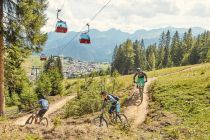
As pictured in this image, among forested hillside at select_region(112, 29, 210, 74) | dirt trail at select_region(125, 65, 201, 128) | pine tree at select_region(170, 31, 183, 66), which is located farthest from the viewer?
pine tree at select_region(170, 31, 183, 66)

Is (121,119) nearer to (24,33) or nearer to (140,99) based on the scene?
(140,99)

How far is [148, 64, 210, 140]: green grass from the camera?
17.6 meters

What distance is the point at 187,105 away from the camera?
2378cm

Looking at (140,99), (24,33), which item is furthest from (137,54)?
(24,33)

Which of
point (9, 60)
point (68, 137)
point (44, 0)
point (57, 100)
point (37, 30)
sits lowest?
point (57, 100)

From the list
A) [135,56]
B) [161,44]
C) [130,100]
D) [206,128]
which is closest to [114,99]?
[206,128]

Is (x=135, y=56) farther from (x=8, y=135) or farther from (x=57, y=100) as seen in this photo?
(x=8, y=135)

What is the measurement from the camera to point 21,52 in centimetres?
2488

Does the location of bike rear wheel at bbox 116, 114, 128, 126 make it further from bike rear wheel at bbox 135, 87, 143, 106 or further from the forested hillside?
the forested hillside

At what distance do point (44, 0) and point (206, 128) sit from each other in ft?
46.2

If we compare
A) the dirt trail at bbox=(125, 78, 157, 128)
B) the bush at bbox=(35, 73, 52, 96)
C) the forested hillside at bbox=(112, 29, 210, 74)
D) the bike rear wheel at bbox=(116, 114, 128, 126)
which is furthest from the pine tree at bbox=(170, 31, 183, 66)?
the bike rear wheel at bbox=(116, 114, 128, 126)

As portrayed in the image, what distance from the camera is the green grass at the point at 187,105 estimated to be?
17.6m

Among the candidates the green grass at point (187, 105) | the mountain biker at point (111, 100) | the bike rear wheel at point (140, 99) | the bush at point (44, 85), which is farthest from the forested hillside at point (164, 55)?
the mountain biker at point (111, 100)

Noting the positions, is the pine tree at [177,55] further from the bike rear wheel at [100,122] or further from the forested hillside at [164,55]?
the bike rear wheel at [100,122]
